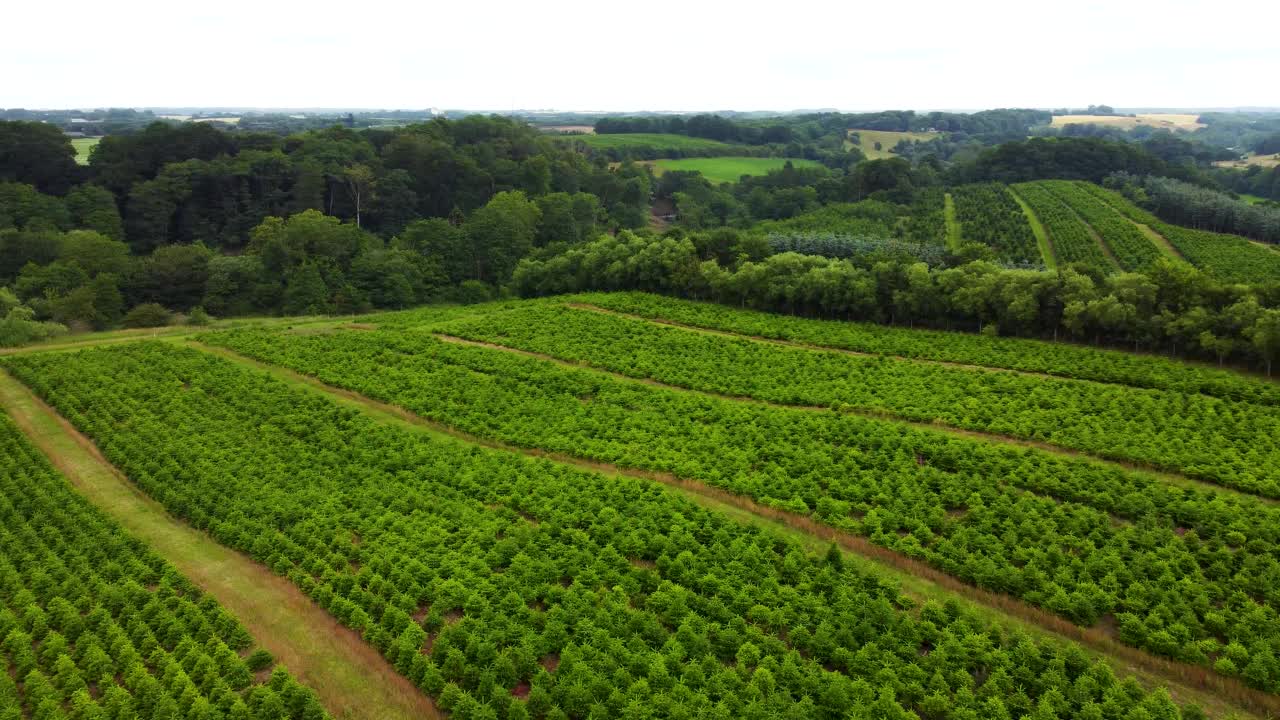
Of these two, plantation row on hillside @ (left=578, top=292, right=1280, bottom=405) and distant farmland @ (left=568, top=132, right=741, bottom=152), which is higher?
distant farmland @ (left=568, top=132, right=741, bottom=152)

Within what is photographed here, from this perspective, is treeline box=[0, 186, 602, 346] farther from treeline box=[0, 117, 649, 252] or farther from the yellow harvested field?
the yellow harvested field

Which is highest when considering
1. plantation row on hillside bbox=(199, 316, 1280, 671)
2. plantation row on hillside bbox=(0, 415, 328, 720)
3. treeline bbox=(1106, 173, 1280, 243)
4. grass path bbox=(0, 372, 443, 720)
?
treeline bbox=(1106, 173, 1280, 243)

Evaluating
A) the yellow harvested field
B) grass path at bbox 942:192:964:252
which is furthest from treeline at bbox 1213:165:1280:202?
grass path at bbox 942:192:964:252

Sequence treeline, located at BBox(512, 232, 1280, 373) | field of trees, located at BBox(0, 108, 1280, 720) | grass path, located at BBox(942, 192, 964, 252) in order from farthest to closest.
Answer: grass path, located at BBox(942, 192, 964, 252) → treeline, located at BBox(512, 232, 1280, 373) → field of trees, located at BBox(0, 108, 1280, 720)

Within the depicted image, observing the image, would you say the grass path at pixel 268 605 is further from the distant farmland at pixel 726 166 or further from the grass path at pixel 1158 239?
the distant farmland at pixel 726 166

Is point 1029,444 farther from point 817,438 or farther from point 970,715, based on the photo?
point 970,715

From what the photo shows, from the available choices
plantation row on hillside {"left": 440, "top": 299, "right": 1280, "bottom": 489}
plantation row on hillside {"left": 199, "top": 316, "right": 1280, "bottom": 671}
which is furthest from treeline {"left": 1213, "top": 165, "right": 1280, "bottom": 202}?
plantation row on hillside {"left": 199, "top": 316, "right": 1280, "bottom": 671}

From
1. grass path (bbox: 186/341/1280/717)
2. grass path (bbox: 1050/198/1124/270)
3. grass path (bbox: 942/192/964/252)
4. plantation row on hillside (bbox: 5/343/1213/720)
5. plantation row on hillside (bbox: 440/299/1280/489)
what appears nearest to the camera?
plantation row on hillside (bbox: 5/343/1213/720)

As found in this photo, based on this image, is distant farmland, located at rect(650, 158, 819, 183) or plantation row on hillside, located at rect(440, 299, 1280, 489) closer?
plantation row on hillside, located at rect(440, 299, 1280, 489)
